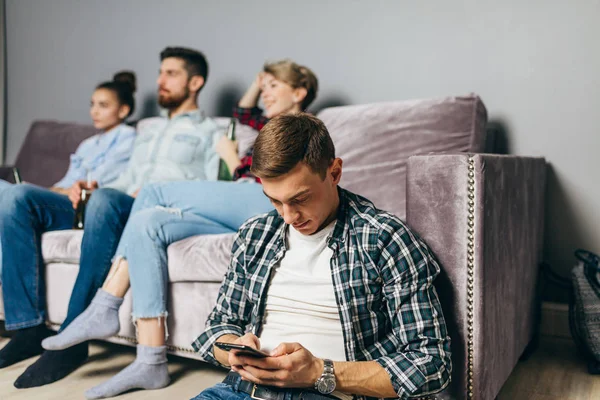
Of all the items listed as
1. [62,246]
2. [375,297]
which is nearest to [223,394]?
[375,297]

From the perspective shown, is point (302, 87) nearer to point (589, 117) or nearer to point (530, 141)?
point (530, 141)

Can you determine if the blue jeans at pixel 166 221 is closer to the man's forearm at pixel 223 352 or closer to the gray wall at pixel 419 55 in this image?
the man's forearm at pixel 223 352

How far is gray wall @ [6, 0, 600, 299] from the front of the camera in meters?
2.04

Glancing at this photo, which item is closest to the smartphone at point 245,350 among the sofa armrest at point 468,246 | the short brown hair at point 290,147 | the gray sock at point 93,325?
the short brown hair at point 290,147

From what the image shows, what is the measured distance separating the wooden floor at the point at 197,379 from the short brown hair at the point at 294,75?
3.44 feet

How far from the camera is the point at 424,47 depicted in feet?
7.48

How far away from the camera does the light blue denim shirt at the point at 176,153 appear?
2.25 meters

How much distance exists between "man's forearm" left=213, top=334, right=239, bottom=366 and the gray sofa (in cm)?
46

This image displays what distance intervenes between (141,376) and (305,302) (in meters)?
0.66

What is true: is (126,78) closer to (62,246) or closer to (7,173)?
(7,173)

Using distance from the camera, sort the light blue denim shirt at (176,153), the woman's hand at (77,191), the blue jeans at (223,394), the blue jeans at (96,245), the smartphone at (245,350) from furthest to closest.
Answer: the light blue denim shirt at (176,153)
the woman's hand at (77,191)
the blue jeans at (96,245)
the blue jeans at (223,394)
the smartphone at (245,350)

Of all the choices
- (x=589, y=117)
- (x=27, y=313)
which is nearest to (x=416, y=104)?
(x=589, y=117)

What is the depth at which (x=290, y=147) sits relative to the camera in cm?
105

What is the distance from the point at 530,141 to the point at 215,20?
1.58 meters
